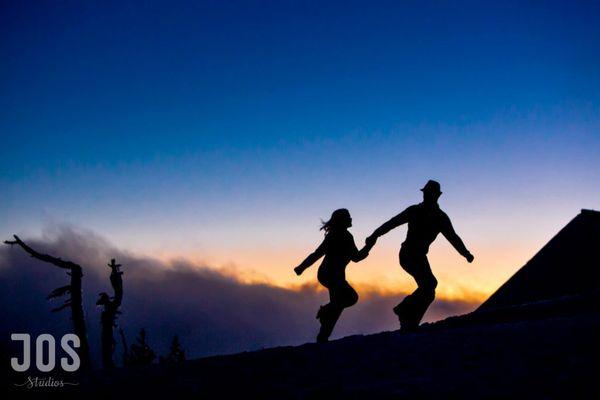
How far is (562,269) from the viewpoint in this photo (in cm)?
1458

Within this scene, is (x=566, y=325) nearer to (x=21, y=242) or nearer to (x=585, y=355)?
(x=585, y=355)

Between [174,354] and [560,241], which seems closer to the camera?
[560,241]

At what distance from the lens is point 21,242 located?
15.3 m

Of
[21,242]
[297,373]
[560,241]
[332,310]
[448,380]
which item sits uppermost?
[21,242]

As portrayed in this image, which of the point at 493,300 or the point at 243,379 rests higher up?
the point at 493,300

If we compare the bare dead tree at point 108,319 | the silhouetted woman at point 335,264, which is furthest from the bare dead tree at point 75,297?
the silhouetted woman at point 335,264

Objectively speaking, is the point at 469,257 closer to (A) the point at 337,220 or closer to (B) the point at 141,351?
(A) the point at 337,220

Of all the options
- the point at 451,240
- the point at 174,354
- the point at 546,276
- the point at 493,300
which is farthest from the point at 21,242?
the point at 174,354

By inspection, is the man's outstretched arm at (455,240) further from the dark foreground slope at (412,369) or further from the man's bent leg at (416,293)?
the dark foreground slope at (412,369)

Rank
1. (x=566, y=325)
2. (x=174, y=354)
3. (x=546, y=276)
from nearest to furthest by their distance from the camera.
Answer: (x=566, y=325), (x=546, y=276), (x=174, y=354)

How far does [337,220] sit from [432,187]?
159 centimetres

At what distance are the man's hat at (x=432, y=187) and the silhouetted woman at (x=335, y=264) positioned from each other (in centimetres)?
124

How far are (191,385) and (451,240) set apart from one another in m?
4.70

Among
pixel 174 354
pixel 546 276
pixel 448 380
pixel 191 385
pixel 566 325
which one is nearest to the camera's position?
pixel 448 380
